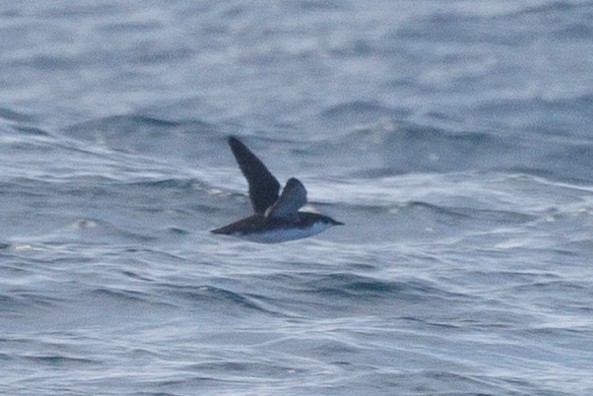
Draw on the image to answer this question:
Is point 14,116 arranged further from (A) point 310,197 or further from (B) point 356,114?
(A) point 310,197

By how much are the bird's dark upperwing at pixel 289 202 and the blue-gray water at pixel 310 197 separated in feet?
4.55

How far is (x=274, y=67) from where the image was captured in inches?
1297

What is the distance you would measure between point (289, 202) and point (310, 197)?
8339 mm

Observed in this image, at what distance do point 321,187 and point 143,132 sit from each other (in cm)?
416

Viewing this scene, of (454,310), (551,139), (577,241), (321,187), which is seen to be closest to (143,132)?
(321,187)

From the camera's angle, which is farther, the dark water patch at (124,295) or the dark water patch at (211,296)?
the dark water patch at (211,296)

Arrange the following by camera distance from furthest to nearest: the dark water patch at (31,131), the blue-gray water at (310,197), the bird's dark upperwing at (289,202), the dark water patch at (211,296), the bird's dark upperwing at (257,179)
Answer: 1. the dark water patch at (31,131)
2. the dark water patch at (211,296)
3. the blue-gray water at (310,197)
4. the bird's dark upperwing at (257,179)
5. the bird's dark upperwing at (289,202)

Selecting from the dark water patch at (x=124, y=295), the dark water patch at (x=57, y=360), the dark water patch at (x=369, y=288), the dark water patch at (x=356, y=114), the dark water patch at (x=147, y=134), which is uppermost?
the dark water patch at (x=356, y=114)

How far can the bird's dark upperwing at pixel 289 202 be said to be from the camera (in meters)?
14.0

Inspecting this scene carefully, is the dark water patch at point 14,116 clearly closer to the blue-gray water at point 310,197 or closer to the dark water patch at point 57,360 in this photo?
the blue-gray water at point 310,197

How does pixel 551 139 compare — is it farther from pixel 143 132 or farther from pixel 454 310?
pixel 454 310

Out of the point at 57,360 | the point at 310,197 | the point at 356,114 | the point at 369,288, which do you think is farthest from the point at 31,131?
the point at 57,360

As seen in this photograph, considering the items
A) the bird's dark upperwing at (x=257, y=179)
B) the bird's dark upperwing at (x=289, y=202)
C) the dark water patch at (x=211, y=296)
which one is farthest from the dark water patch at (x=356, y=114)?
the bird's dark upperwing at (x=289, y=202)

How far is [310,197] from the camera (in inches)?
887
